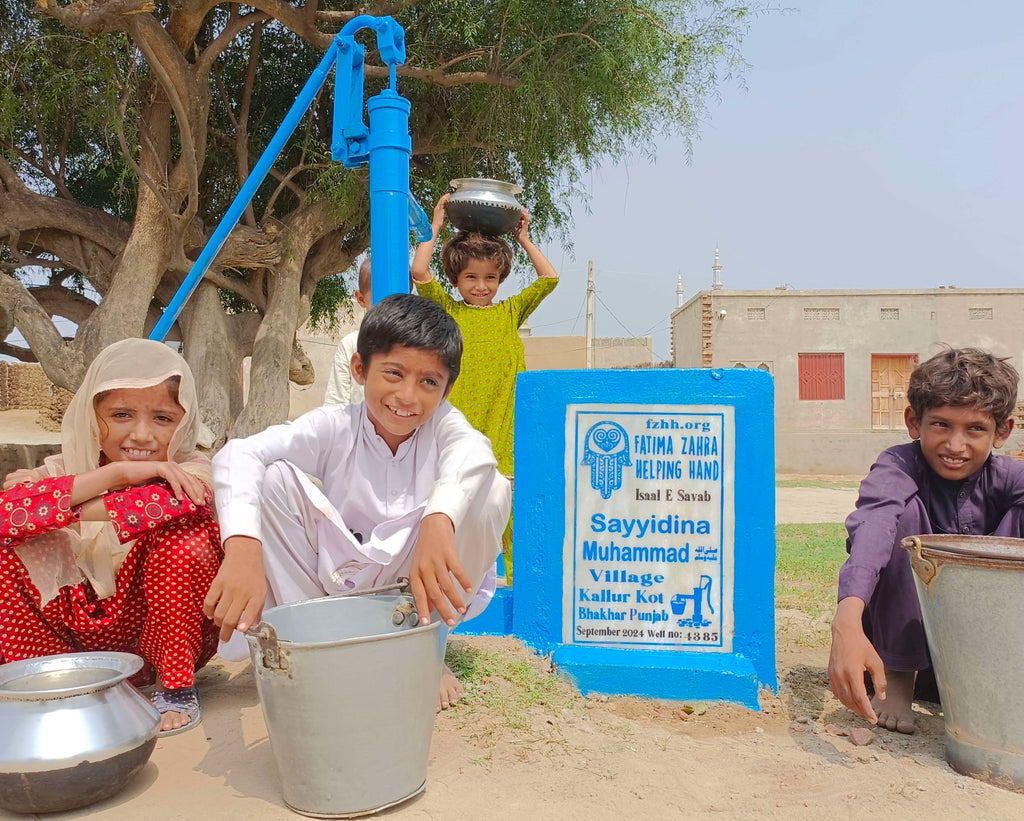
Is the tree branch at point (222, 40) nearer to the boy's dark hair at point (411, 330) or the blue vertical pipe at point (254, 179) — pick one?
the blue vertical pipe at point (254, 179)

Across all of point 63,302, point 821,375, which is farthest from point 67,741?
point 821,375

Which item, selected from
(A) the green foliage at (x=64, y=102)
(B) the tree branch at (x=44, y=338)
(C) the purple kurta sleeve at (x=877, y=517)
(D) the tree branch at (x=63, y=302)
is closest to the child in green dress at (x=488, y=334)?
(C) the purple kurta sleeve at (x=877, y=517)

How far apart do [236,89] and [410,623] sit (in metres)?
9.02

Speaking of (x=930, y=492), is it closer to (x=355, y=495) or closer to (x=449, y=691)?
(x=449, y=691)

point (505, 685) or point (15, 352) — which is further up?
point (15, 352)

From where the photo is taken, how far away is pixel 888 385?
768 inches

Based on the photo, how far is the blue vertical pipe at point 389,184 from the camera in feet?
11.6

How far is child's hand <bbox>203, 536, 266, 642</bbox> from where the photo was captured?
173cm

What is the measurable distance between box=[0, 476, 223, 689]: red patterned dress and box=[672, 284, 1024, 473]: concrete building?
1790cm

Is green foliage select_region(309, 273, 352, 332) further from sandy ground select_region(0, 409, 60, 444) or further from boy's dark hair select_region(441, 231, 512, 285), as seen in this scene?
sandy ground select_region(0, 409, 60, 444)

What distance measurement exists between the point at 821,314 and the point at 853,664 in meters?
18.8

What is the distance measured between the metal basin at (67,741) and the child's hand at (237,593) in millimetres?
282

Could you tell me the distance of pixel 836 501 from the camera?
36.4ft

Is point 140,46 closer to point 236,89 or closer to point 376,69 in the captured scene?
point 376,69
